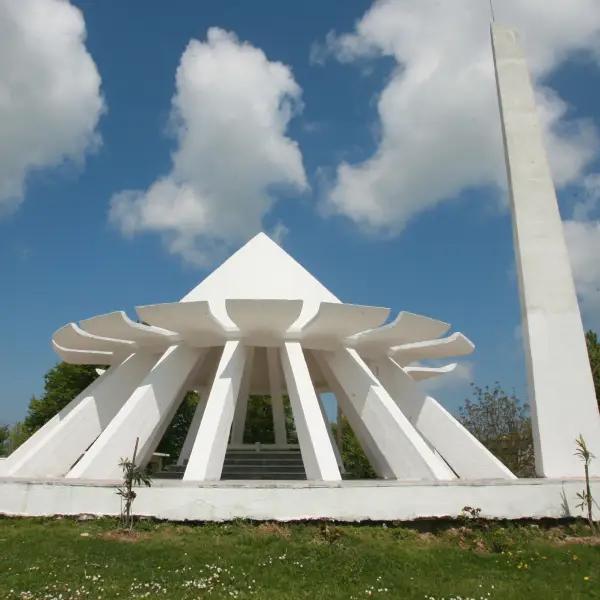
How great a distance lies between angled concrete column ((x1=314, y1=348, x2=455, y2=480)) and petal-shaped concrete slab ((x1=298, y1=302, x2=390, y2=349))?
2.67 ft

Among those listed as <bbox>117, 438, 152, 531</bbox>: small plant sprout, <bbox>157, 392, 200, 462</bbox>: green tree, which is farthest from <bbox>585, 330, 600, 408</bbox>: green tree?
<bbox>157, 392, 200, 462</bbox>: green tree

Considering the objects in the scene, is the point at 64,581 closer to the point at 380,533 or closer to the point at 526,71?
the point at 380,533

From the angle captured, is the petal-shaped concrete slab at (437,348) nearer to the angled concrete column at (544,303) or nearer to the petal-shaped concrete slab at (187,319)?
the angled concrete column at (544,303)

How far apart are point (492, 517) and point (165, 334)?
24.4ft

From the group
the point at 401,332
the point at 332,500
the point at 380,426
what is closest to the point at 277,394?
the point at 401,332

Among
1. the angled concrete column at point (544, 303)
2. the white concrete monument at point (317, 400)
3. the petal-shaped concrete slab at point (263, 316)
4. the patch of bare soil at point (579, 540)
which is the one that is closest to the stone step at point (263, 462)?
the white concrete monument at point (317, 400)

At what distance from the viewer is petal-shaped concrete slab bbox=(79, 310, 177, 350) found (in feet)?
38.2

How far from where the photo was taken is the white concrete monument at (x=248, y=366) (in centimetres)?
1052

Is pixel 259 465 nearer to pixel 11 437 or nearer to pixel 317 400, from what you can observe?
pixel 317 400

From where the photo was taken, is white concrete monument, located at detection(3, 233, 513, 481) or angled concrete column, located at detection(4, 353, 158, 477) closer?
white concrete monument, located at detection(3, 233, 513, 481)

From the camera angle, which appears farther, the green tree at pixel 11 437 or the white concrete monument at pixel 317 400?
the green tree at pixel 11 437

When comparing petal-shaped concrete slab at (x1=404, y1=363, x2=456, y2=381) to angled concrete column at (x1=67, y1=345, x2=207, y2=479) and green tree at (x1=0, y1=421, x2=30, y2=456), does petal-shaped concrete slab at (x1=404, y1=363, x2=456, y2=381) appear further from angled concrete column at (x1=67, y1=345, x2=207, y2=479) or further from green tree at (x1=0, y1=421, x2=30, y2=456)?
green tree at (x1=0, y1=421, x2=30, y2=456)

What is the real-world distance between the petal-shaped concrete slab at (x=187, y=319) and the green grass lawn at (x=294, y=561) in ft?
12.6

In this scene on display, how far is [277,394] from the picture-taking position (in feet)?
62.4
